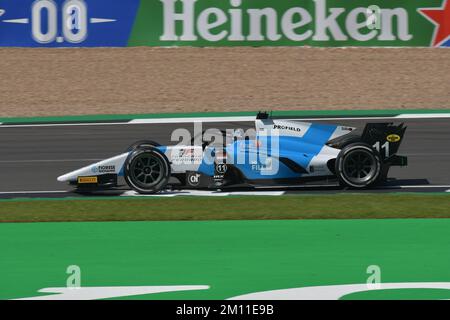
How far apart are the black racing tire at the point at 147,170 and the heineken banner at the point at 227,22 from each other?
11941mm

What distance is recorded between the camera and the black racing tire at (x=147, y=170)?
1291cm

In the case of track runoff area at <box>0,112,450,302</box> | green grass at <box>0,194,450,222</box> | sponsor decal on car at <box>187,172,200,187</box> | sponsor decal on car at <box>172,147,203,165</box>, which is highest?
sponsor decal on car at <box>172,147,203,165</box>

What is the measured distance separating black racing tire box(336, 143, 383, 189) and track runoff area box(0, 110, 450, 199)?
0.56 feet

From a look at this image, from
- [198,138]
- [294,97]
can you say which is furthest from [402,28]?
[198,138]

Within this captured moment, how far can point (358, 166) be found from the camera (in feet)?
43.0

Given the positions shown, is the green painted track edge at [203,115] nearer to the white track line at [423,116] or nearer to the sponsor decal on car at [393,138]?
the white track line at [423,116]

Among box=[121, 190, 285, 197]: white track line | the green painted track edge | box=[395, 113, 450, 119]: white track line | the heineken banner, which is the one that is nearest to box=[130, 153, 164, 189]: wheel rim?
box=[121, 190, 285, 197]: white track line

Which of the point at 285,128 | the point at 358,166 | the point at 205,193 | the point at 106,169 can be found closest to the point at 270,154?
the point at 285,128

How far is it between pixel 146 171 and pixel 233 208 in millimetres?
1703

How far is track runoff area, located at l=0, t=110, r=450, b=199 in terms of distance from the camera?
13.8m

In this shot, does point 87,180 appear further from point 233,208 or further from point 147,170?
point 233,208

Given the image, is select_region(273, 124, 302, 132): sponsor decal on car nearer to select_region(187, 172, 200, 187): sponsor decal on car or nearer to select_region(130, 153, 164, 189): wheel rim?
select_region(187, 172, 200, 187): sponsor decal on car

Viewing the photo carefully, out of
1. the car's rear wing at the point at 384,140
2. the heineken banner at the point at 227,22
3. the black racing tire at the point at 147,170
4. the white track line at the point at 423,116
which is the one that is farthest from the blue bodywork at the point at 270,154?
the heineken banner at the point at 227,22

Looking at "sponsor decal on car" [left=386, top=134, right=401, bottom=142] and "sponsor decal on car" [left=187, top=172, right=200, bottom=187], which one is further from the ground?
"sponsor decal on car" [left=386, top=134, right=401, bottom=142]
